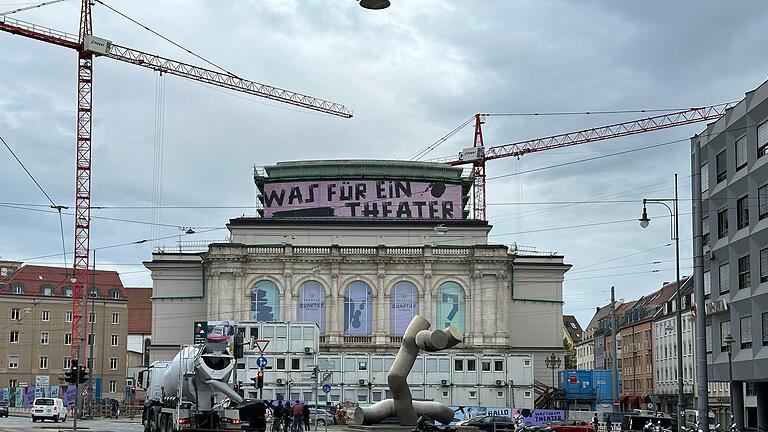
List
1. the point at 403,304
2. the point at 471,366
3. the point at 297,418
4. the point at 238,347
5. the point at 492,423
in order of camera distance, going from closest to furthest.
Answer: the point at 238,347
the point at 297,418
the point at 492,423
the point at 471,366
the point at 403,304

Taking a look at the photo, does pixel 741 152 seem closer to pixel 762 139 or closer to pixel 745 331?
pixel 762 139

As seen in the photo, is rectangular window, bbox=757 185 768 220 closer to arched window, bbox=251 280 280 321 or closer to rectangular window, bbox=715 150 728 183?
rectangular window, bbox=715 150 728 183

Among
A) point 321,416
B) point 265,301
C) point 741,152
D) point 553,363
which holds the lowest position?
point 321,416

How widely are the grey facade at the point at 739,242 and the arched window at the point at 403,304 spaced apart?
4543 centimetres

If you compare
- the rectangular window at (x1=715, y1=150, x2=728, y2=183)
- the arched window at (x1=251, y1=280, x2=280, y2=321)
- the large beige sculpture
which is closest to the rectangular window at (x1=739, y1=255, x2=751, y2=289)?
the rectangular window at (x1=715, y1=150, x2=728, y2=183)

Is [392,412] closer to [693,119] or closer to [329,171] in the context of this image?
[329,171]

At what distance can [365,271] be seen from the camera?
99750mm

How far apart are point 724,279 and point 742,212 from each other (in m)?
4.00

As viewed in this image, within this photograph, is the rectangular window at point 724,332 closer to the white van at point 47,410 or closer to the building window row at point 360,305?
the white van at point 47,410

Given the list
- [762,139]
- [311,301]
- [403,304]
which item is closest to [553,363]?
[403,304]

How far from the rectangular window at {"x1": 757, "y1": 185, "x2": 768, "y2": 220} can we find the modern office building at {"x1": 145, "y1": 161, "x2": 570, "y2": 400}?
4827 cm

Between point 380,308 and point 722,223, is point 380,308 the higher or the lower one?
the lower one

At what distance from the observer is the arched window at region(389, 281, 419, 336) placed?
3927 inches

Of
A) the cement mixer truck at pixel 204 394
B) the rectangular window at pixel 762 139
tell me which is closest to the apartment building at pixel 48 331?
the cement mixer truck at pixel 204 394
